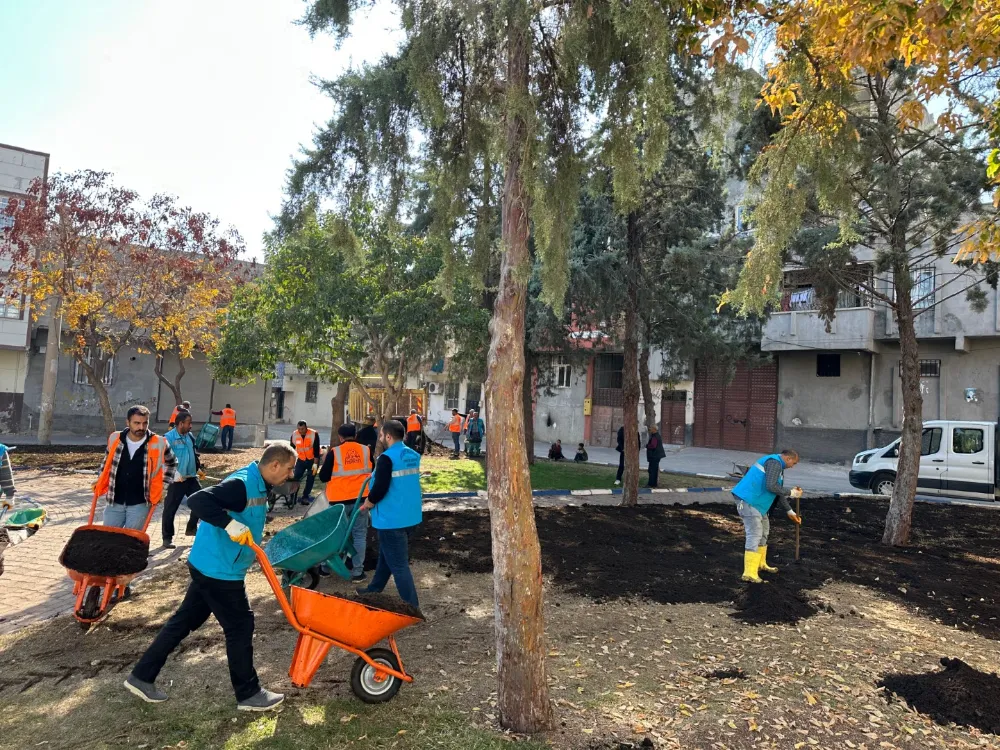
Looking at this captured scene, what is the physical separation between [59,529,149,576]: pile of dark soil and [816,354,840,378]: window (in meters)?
25.2

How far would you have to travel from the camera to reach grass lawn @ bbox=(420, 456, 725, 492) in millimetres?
15462

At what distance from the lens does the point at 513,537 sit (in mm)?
3969

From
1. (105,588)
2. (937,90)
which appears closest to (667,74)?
(937,90)

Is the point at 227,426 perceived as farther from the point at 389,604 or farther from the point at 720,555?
the point at 389,604

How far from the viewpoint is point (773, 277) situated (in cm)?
727

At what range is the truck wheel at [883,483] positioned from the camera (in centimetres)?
1619

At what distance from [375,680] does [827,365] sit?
2499 cm

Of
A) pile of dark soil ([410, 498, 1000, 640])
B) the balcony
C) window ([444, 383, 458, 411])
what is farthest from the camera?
window ([444, 383, 458, 411])

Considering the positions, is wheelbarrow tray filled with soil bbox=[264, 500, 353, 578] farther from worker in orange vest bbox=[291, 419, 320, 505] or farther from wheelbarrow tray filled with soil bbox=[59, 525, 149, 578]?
worker in orange vest bbox=[291, 419, 320, 505]

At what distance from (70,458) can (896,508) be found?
57.5 feet

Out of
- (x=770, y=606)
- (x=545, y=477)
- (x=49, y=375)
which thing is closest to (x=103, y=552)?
(x=770, y=606)

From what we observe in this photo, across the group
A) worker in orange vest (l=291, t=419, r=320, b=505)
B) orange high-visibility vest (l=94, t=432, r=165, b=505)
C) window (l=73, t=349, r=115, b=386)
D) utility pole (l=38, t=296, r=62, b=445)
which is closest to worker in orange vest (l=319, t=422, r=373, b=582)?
orange high-visibility vest (l=94, t=432, r=165, b=505)

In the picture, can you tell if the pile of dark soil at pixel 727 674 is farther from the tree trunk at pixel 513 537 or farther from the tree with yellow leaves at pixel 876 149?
the tree with yellow leaves at pixel 876 149

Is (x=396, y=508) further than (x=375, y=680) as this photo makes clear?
Yes
